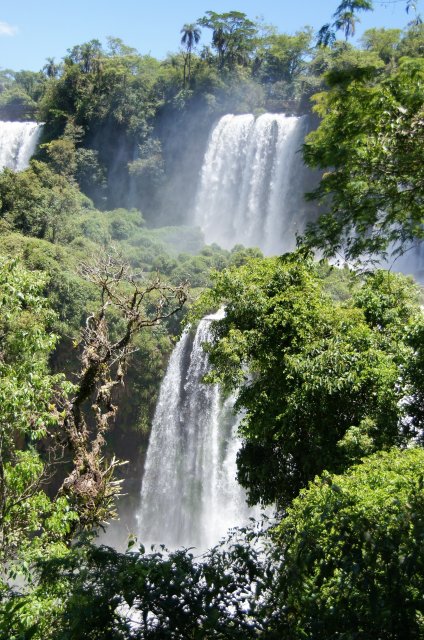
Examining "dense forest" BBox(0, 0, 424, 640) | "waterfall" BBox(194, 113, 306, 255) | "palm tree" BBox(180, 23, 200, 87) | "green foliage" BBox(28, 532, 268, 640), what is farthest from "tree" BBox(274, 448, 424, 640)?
"palm tree" BBox(180, 23, 200, 87)

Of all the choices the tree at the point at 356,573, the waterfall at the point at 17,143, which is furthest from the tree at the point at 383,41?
the tree at the point at 356,573

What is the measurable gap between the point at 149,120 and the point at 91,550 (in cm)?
3817

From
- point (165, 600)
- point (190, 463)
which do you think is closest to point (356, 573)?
point (165, 600)

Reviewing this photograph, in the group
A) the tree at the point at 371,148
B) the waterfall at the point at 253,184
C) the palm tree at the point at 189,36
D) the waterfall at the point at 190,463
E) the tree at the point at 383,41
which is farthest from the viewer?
the palm tree at the point at 189,36

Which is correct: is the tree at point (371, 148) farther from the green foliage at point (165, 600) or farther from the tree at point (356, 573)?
the green foliage at point (165, 600)

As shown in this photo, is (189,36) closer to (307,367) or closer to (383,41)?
(383,41)

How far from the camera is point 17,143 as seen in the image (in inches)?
1623

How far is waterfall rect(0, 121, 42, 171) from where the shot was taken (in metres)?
40.4

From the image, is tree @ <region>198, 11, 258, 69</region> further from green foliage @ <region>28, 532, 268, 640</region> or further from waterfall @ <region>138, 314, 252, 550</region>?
green foliage @ <region>28, 532, 268, 640</region>

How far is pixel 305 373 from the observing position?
7.67m

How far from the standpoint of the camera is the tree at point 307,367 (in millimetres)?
7426

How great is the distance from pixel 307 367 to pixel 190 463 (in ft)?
36.4

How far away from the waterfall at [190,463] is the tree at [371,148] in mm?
12123

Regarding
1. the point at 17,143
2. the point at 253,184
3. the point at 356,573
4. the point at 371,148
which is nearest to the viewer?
the point at 356,573
